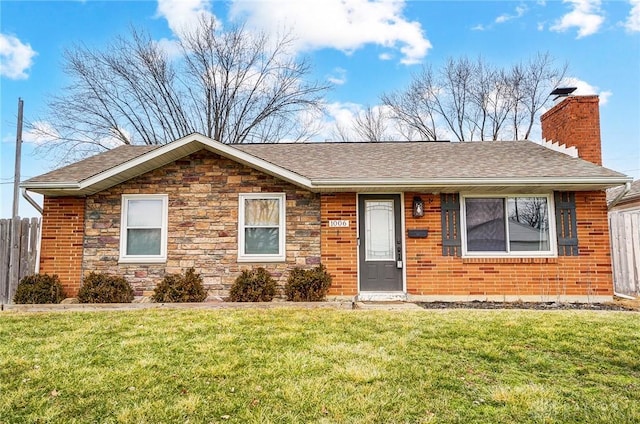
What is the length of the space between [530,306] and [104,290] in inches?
325

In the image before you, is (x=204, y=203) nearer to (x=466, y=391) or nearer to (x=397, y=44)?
(x=466, y=391)

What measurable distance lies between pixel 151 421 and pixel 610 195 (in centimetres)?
1629

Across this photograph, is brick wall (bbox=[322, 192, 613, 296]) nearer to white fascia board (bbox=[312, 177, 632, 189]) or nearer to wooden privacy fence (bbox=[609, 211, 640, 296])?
white fascia board (bbox=[312, 177, 632, 189])

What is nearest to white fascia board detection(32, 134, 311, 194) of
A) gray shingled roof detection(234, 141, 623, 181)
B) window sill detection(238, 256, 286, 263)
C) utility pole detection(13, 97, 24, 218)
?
gray shingled roof detection(234, 141, 623, 181)

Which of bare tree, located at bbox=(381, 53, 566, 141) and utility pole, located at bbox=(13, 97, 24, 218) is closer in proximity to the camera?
utility pole, located at bbox=(13, 97, 24, 218)

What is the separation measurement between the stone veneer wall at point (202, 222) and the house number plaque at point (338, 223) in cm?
30

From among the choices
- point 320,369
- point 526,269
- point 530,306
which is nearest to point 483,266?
point 526,269

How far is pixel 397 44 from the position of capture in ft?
62.4

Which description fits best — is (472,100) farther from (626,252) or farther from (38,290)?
(38,290)

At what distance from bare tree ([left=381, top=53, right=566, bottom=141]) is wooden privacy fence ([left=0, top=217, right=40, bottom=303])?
20379 millimetres

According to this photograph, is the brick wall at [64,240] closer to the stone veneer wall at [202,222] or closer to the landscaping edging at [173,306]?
the stone veneer wall at [202,222]

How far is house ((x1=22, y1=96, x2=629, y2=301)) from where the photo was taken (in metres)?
8.73

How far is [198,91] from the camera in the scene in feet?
72.4

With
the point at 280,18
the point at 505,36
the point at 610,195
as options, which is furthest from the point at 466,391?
the point at 280,18
